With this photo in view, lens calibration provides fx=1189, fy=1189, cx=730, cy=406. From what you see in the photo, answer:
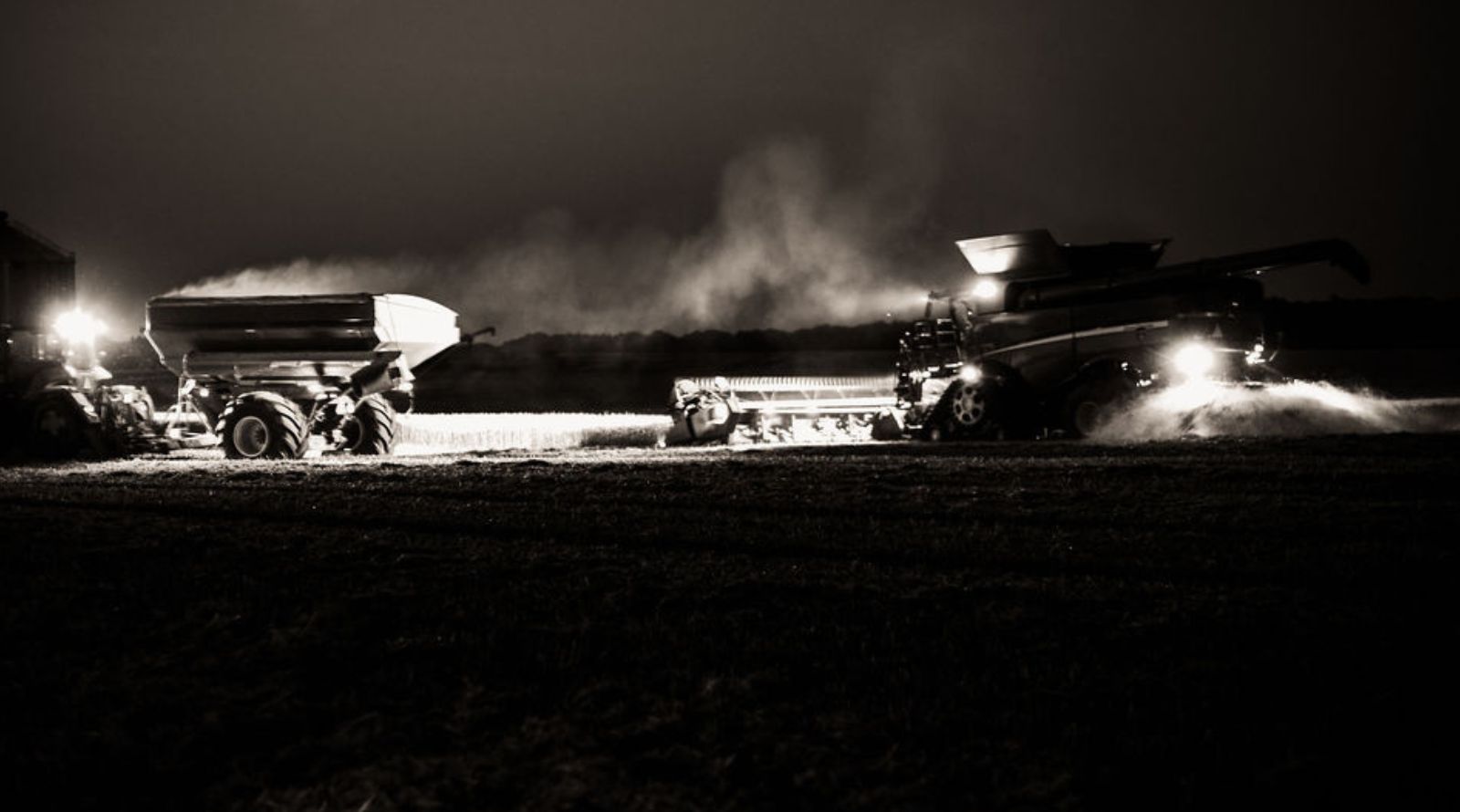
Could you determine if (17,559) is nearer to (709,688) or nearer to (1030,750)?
(709,688)

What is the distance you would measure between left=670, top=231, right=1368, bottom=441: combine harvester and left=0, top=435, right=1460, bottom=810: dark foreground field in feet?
23.1

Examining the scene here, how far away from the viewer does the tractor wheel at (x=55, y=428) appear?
20359 mm

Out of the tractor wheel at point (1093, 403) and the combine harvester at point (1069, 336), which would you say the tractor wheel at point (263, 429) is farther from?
the tractor wheel at point (1093, 403)

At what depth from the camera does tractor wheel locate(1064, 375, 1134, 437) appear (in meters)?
18.9

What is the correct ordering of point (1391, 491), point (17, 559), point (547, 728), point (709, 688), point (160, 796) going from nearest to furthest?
point (160, 796) < point (547, 728) < point (709, 688) < point (17, 559) < point (1391, 491)

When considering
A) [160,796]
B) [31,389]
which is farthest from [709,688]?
[31,389]

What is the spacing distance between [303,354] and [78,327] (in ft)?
13.7

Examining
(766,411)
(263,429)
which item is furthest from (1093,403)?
(263,429)

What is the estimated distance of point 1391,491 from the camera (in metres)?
11.6

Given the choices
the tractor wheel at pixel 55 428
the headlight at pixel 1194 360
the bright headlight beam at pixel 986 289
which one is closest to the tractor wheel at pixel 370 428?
the tractor wheel at pixel 55 428

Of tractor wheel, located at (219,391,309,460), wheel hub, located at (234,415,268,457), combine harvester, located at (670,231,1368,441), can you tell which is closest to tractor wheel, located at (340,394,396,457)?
tractor wheel, located at (219,391,309,460)

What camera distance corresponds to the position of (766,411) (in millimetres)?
23672

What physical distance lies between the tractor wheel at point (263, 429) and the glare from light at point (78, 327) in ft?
10.7

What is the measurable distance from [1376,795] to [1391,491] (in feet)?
28.9
